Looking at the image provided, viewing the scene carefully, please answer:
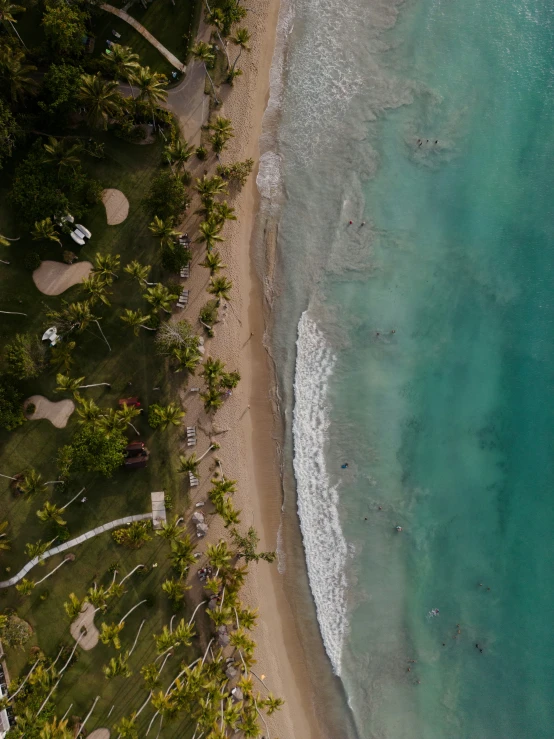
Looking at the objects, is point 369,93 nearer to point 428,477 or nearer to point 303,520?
point 428,477

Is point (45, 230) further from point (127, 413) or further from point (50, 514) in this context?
point (50, 514)

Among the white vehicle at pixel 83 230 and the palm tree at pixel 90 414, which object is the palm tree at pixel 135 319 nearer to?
the palm tree at pixel 90 414

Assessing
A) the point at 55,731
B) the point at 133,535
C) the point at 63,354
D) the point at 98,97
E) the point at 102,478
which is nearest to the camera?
the point at 55,731

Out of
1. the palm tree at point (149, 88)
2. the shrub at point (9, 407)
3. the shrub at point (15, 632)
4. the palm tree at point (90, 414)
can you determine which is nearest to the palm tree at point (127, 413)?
the palm tree at point (90, 414)

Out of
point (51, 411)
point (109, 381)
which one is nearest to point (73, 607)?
point (51, 411)

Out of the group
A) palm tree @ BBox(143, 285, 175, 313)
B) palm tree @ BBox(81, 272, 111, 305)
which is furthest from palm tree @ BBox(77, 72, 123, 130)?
palm tree @ BBox(143, 285, 175, 313)

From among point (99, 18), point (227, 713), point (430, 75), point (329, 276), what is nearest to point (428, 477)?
point (329, 276)

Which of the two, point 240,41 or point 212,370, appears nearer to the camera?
point 212,370
